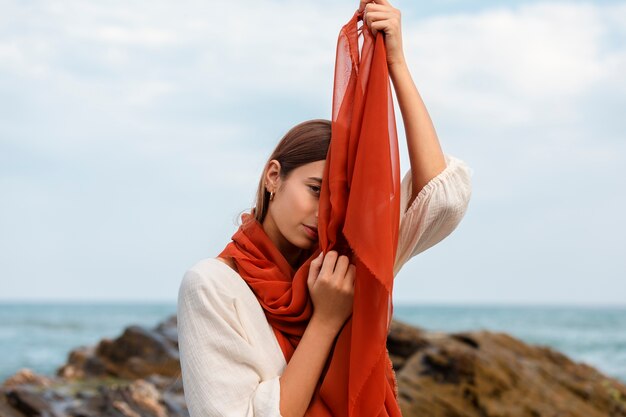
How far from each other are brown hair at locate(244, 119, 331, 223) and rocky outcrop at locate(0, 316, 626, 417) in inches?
125

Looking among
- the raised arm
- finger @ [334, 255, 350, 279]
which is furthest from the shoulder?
the raised arm

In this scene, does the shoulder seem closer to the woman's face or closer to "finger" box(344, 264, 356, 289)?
the woman's face

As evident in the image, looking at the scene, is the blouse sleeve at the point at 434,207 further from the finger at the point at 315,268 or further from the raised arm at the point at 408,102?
the finger at the point at 315,268

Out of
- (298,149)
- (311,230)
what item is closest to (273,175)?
(298,149)

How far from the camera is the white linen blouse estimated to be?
109 inches

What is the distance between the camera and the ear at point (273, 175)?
300cm

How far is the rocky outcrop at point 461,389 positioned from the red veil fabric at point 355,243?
3246mm

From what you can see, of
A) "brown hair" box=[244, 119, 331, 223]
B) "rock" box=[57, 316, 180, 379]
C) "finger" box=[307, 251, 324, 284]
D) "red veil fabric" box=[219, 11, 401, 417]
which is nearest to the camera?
"red veil fabric" box=[219, 11, 401, 417]

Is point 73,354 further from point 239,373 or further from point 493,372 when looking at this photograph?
point 239,373

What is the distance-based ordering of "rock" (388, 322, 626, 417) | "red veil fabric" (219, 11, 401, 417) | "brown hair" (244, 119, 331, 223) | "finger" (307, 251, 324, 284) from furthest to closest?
1. "rock" (388, 322, 626, 417)
2. "brown hair" (244, 119, 331, 223)
3. "finger" (307, 251, 324, 284)
4. "red veil fabric" (219, 11, 401, 417)

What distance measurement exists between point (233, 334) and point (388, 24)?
1.11m

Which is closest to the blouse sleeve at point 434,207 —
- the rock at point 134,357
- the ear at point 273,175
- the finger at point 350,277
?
the finger at point 350,277

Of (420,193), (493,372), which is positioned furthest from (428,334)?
(420,193)

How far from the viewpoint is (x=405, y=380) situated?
705 cm
